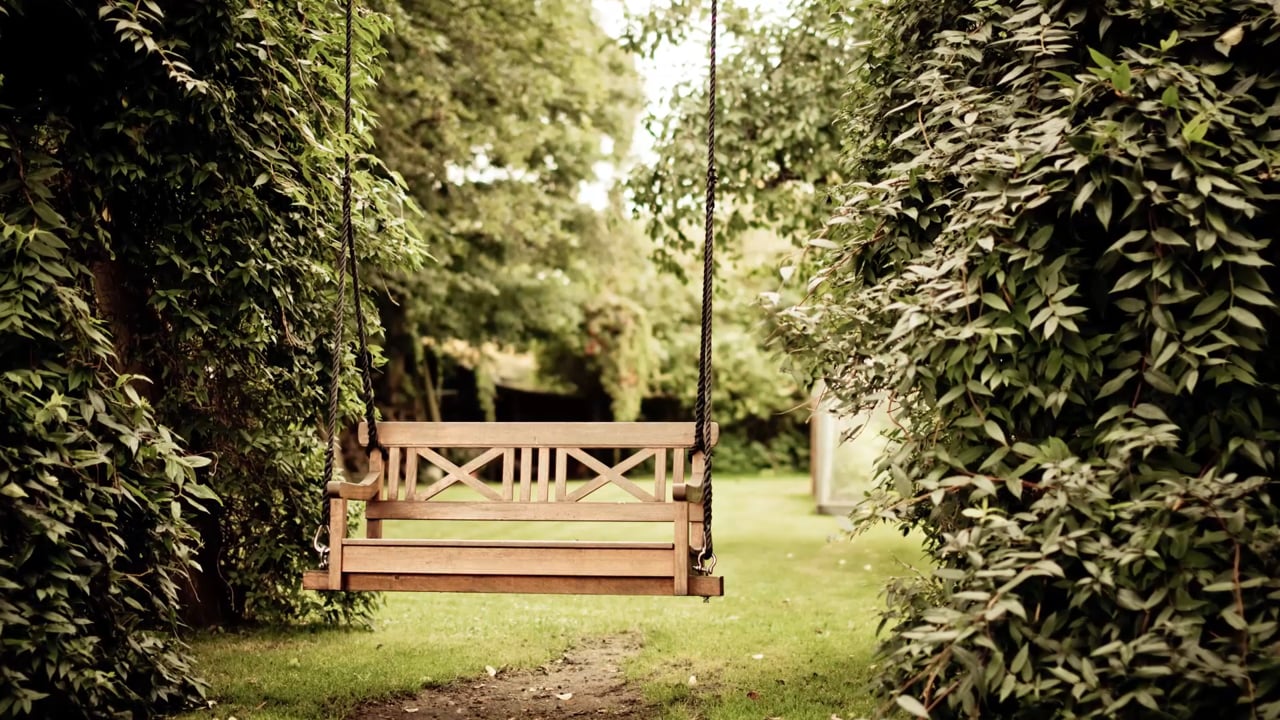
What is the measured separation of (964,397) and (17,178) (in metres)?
3.54

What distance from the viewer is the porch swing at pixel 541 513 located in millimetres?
3773

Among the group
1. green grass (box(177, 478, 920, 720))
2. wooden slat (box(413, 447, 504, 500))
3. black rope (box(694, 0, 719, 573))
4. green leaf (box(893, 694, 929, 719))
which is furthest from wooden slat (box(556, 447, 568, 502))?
green leaf (box(893, 694, 929, 719))

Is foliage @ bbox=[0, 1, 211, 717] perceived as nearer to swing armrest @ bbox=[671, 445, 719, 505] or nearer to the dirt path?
the dirt path

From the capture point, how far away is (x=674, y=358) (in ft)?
72.7

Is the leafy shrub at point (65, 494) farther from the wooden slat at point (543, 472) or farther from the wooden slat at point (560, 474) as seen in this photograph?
the wooden slat at point (560, 474)

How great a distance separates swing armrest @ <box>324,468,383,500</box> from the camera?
411 cm

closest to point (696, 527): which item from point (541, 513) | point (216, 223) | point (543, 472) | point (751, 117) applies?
point (541, 513)

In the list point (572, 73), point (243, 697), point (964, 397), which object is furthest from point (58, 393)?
point (572, 73)

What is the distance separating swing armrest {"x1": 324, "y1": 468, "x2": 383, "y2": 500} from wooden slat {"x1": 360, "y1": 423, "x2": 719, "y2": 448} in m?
0.17

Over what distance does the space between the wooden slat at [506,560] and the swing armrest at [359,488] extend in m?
0.26

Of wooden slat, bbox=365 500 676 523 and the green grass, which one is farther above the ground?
wooden slat, bbox=365 500 676 523

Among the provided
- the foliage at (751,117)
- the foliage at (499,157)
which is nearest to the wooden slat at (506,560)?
the foliage at (751,117)

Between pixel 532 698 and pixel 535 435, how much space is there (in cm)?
132

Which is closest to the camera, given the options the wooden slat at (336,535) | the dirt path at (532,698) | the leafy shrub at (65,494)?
the leafy shrub at (65,494)
